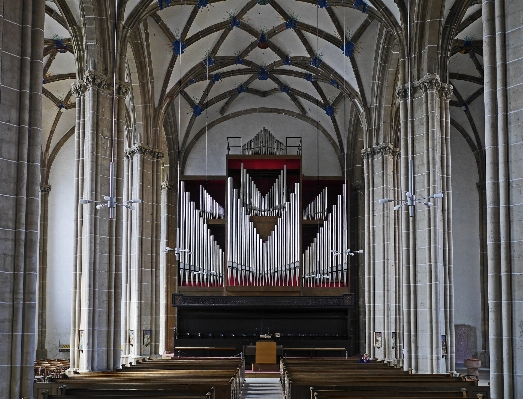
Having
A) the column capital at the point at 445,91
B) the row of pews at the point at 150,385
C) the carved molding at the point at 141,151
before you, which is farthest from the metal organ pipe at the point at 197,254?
the column capital at the point at 445,91

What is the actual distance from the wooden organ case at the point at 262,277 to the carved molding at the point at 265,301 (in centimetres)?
4

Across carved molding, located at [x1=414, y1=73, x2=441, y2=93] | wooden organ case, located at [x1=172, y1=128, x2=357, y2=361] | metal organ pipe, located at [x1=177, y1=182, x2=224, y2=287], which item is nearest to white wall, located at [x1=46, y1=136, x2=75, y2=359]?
wooden organ case, located at [x1=172, y1=128, x2=357, y2=361]

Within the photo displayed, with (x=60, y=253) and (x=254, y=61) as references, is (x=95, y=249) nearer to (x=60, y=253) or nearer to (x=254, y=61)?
(x=254, y=61)

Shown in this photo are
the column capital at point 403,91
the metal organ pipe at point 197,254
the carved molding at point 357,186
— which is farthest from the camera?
the carved molding at point 357,186

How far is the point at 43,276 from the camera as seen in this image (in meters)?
34.9

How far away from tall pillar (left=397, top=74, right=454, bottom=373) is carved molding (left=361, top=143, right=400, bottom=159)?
762 centimetres

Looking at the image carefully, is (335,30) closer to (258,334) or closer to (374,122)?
(374,122)

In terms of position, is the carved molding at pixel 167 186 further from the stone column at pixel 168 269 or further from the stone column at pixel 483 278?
the stone column at pixel 483 278

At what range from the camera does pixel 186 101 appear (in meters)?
35.3

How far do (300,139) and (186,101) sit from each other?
6.10m

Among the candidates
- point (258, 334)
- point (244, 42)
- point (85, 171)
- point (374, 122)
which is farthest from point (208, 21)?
point (258, 334)

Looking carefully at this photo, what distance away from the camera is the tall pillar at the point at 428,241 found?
2066cm

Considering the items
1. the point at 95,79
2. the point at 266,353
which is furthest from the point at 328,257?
the point at 95,79

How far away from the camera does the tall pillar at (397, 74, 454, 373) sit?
2066cm
